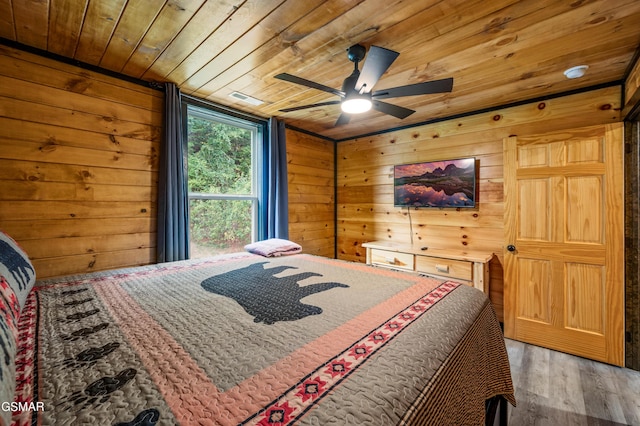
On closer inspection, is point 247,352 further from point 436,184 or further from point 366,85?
point 436,184

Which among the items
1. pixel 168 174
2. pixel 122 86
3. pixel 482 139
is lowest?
pixel 168 174

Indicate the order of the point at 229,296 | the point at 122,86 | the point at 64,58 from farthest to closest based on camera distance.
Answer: the point at 122,86
the point at 64,58
the point at 229,296

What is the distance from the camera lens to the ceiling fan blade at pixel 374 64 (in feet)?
4.86

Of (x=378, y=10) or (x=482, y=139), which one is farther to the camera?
(x=482, y=139)

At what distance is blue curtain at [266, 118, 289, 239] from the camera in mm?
3277

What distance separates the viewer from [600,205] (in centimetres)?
232

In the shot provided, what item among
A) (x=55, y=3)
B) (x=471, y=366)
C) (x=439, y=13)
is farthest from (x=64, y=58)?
(x=471, y=366)

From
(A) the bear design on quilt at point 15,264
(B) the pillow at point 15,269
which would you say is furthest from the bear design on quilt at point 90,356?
(A) the bear design on quilt at point 15,264

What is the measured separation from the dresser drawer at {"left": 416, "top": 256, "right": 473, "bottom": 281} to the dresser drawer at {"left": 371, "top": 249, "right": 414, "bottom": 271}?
0.10 metres

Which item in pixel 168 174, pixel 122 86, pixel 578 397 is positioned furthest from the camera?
pixel 168 174

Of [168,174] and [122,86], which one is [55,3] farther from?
[168,174]

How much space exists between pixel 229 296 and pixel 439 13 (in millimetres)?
1916

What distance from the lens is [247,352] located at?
896 millimetres

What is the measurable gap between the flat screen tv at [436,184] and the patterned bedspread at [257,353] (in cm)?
176
